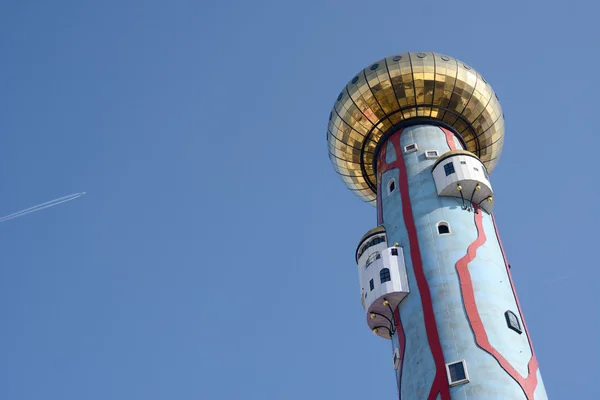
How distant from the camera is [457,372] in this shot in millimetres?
28094

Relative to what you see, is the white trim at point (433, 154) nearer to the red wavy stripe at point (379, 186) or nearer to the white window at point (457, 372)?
the red wavy stripe at point (379, 186)

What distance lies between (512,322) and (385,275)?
538cm

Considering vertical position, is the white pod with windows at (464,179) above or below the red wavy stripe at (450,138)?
below

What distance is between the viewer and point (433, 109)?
39125mm

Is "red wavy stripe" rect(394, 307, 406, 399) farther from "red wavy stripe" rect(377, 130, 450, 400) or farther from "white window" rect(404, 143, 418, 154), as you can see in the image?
"white window" rect(404, 143, 418, 154)

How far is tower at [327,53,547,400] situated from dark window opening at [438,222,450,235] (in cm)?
5

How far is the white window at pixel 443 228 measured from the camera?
33.3m

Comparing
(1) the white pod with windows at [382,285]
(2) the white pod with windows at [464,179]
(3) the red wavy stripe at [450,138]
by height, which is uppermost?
(3) the red wavy stripe at [450,138]

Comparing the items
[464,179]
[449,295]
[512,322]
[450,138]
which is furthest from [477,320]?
[450,138]

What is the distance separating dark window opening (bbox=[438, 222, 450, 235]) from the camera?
33.3m

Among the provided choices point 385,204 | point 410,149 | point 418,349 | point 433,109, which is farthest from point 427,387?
point 433,109

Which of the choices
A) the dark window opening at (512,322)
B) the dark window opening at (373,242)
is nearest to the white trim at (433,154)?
the dark window opening at (373,242)

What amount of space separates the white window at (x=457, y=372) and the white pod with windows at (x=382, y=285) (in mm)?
4222

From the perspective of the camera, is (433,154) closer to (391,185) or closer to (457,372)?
(391,185)
